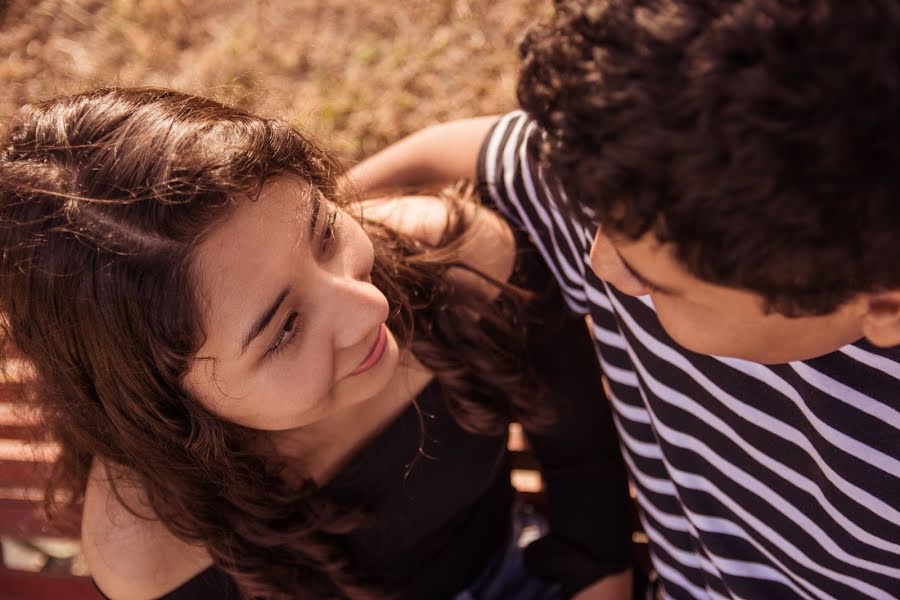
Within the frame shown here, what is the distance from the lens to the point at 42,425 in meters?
1.70

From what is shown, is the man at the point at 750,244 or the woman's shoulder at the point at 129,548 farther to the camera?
the woman's shoulder at the point at 129,548

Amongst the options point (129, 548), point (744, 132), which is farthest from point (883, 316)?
point (129, 548)

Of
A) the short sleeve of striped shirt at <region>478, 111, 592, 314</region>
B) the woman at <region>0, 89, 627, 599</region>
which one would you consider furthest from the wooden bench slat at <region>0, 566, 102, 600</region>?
the short sleeve of striped shirt at <region>478, 111, 592, 314</region>

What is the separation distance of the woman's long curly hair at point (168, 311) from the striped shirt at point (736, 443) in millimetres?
191

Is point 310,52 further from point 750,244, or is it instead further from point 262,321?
point 750,244

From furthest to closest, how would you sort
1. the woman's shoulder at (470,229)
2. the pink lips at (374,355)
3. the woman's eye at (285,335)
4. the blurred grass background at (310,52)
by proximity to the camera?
the blurred grass background at (310,52), the woman's shoulder at (470,229), the pink lips at (374,355), the woman's eye at (285,335)

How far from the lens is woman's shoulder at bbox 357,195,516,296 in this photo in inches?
65.4

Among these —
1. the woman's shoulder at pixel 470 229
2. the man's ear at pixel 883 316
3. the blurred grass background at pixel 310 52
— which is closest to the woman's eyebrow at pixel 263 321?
the woman's shoulder at pixel 470 229

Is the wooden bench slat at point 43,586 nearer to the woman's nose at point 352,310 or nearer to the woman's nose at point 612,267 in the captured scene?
the woman's nose at point 352,310

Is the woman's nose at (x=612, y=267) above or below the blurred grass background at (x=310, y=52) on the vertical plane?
above

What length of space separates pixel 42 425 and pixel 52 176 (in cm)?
66

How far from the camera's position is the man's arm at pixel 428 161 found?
180 cm

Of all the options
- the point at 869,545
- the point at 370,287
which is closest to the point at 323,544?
the point at 370,287

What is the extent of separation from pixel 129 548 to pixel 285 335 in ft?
1.90
